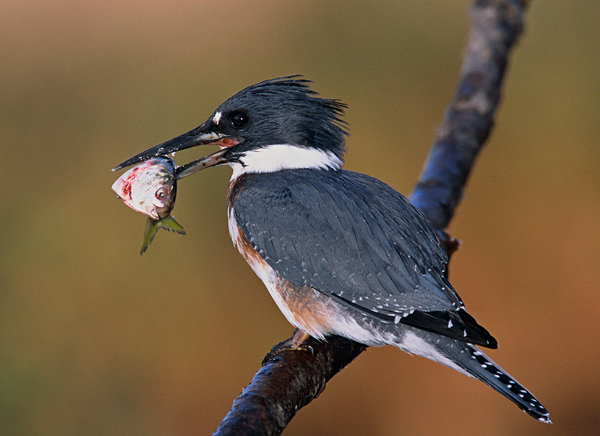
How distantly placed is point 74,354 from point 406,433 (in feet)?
4.83

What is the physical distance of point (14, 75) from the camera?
346 cm

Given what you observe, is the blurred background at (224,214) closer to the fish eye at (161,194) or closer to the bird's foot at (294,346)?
the bird's foot at (294,346)

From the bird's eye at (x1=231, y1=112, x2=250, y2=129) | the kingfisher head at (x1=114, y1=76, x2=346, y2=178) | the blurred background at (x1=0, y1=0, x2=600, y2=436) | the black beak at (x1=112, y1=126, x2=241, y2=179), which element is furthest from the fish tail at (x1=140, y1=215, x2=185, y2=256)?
the blurred background at (x1=0, y1=0, x2=600, y2=436)

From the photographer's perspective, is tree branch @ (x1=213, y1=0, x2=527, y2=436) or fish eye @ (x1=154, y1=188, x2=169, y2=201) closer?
tree branch @ (x1=213, y1=0, x2=527, y2=436)

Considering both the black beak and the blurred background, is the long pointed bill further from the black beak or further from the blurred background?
the blurred background

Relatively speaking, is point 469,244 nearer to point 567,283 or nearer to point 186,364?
point 567,283

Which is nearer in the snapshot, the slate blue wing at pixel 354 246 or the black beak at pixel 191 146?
the slate blue wing at pixel 354 246

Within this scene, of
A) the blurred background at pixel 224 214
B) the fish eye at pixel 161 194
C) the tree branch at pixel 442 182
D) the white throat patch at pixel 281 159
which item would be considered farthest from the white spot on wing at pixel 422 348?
the blurred background at pixel 224 214

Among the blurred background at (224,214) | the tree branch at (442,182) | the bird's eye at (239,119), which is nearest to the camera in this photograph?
the tree branch at (442,182)

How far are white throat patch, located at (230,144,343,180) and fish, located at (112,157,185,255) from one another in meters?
0.29

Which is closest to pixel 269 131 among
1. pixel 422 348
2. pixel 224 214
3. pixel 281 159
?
pixel 281 159

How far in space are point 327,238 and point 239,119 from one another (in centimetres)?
50

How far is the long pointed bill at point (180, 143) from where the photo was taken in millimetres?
2049

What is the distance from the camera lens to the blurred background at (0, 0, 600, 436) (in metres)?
3.03
